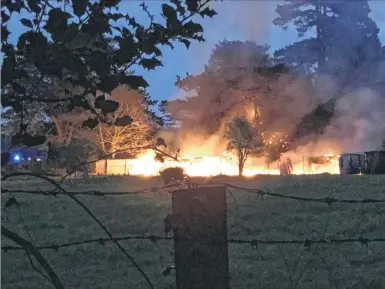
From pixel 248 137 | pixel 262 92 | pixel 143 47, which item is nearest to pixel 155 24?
pixel 143 47

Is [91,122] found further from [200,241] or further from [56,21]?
[200,241]

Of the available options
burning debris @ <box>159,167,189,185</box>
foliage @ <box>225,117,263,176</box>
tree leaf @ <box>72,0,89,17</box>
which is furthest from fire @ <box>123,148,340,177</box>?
tree leaf @ <box>72,0,89,17</box>

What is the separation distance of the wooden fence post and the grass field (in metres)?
0.99

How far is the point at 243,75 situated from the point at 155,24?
37655 mm

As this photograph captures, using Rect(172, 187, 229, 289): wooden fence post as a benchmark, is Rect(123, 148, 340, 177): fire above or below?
above

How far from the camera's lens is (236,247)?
789 cm

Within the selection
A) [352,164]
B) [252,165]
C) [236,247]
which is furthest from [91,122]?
[252,165]

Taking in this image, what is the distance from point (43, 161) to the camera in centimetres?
239

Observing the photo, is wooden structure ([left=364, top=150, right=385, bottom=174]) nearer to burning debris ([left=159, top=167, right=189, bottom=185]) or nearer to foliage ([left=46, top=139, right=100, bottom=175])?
burning debris ([left=159, top=167, right=189, bottom=185])

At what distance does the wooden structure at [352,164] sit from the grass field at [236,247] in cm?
2009

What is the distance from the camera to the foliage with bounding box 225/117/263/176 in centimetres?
3391

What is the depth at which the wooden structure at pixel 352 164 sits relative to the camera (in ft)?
109

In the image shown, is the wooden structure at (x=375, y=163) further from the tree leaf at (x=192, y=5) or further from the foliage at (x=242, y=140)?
the tree leaf at (x=192, y=5)

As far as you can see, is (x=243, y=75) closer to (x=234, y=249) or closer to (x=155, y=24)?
(x=234, y=249)
